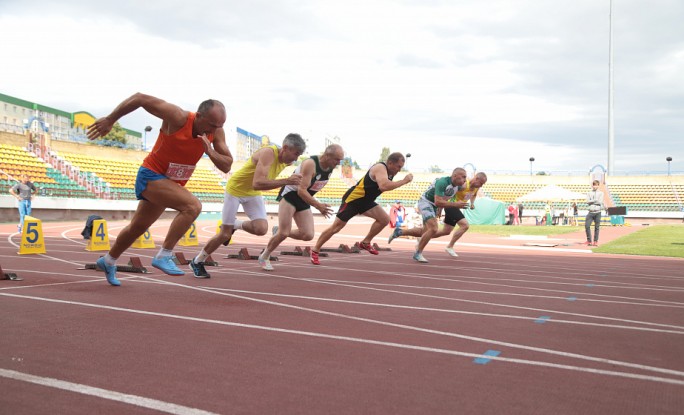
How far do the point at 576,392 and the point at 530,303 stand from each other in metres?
3.04

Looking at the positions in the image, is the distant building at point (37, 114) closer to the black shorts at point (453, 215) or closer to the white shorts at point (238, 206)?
the black shorts at point (453, 215)

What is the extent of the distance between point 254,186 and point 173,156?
5.63 feet

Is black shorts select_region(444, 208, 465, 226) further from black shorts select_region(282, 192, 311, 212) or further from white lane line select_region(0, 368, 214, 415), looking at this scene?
white lane line select_region(0, 368, 214, 415)

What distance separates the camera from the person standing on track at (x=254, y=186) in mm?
7035

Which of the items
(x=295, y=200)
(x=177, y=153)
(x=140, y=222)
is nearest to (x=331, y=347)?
(x=177, y=153)

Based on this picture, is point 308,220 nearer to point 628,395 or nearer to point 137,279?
point 137,279

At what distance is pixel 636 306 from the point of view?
567 cm

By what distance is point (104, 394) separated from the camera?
2561 mm

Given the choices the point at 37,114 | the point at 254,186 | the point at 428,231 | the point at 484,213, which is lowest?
the point at 484,213

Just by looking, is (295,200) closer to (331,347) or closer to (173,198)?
(173,198)

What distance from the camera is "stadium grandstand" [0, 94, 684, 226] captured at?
31.0 m

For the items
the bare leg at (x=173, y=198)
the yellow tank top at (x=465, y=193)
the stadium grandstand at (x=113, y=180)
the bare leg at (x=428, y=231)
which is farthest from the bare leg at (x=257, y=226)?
the stadium grandstand at (x=113, y=180)

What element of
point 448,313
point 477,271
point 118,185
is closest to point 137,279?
point 448,313

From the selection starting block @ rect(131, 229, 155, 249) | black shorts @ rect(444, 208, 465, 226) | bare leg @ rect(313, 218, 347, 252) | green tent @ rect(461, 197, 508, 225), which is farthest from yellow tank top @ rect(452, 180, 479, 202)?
green tent @ rect(461, 197, 508, 225)
